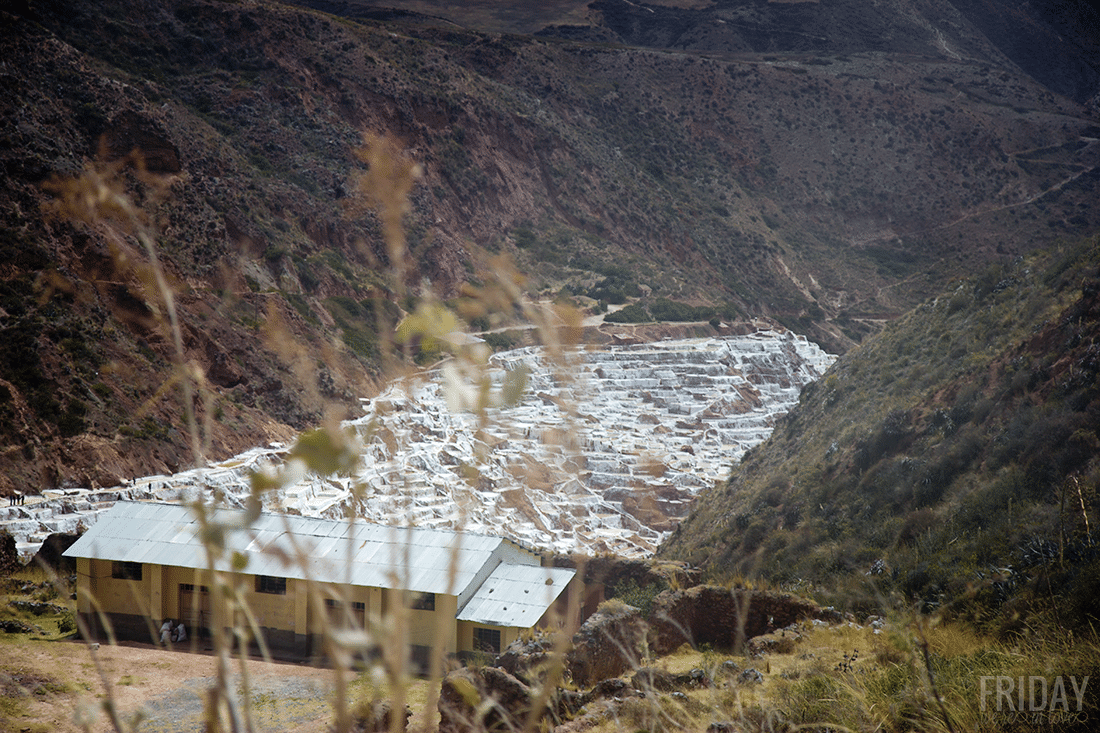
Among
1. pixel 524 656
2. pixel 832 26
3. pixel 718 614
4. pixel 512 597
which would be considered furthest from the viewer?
pixel 832 26

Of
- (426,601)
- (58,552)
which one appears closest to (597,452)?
(426,601)

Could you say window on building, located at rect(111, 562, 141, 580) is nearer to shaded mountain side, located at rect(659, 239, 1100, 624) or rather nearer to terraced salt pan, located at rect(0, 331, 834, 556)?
terraced salt pan, located at rect(0, 331, 834, 556)

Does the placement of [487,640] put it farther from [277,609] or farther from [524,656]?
[524,656]

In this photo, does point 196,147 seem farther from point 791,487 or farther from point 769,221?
point 769,221

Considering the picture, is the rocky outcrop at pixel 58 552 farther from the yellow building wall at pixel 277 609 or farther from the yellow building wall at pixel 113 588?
the yellow building wall at pixel 277 609

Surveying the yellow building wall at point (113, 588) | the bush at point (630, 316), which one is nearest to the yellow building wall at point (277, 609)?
the yellow building wall at point (113, 588)

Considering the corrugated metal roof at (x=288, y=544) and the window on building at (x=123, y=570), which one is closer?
the corrugated metal roof at (x=288, y=544)
